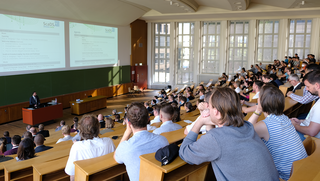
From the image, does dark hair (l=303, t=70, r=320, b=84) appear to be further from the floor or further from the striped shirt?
the floor

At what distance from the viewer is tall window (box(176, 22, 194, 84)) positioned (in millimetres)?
18578

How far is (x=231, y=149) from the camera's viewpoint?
5.14 feet

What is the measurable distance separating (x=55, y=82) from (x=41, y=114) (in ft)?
9.18

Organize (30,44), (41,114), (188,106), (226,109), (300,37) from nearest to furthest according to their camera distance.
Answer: (226,109) → (188,106) → (41,114) → (30,44) → (300,37)

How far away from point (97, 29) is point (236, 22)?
9214 millimetres

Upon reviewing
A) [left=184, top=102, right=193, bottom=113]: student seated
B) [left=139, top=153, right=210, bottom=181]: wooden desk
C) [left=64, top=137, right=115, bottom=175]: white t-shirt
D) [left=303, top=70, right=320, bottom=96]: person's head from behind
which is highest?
[left=303, top=70, right=320, bottom=96]: person's head from behind

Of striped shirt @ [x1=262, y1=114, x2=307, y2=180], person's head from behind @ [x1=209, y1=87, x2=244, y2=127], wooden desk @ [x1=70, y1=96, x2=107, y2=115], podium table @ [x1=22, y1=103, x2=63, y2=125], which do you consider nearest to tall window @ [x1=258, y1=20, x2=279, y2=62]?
wooden desk @ [x1=70, y1=96, x2=107, y2=115]

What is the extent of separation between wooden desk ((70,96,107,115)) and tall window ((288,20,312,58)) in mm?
12450

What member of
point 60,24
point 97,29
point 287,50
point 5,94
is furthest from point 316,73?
point 287,50

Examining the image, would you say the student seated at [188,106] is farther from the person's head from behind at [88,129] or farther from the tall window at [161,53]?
the tall window at [161,53]

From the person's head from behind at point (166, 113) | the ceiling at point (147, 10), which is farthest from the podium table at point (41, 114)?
the person's head from behind at point (166, 113)

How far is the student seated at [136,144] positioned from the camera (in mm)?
2131

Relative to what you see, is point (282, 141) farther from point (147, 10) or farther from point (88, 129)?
point (147, 10)

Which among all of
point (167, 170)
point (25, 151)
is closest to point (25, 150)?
point (25, 151)
